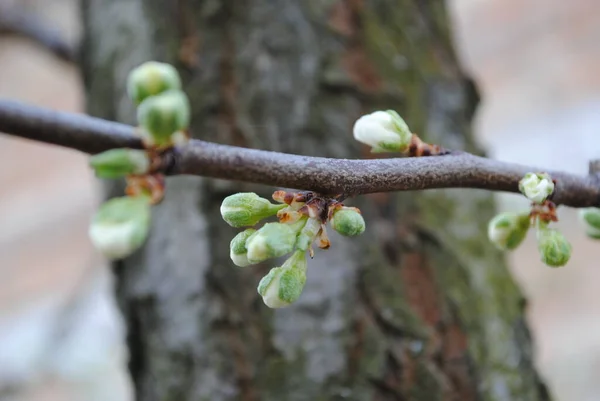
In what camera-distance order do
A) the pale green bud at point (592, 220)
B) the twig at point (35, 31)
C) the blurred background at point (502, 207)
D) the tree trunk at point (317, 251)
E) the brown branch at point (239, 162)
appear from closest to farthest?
the brown branch at point (239, 162)
the pale green bud at point (592, 220)
the tree trunk at point (317, 251)
the twig at point (35, 31)
the blurred background at point (502, 207)

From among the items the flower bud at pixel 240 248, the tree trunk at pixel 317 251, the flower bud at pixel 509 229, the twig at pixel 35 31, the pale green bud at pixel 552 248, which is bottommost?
the flower bud at pixel 240 248

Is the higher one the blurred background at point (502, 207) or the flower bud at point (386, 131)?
the blurred background at point (502, 207)

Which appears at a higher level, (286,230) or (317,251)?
(317,251)

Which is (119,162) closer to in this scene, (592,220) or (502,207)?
(592,220)

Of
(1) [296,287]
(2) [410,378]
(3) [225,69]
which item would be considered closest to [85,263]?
(3) [225,69]

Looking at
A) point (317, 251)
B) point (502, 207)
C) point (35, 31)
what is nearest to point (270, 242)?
point (317, 251)

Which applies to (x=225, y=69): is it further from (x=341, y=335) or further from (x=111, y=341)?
(x=111, y=341)

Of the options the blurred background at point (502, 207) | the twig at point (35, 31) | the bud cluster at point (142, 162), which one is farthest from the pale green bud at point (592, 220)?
the blurred background at point (502, 207)

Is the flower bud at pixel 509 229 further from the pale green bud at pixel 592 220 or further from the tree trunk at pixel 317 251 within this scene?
the tree trunk at pixel 317 251
